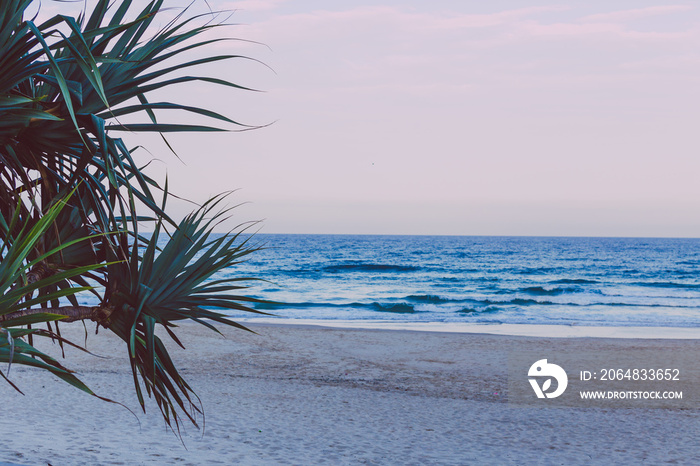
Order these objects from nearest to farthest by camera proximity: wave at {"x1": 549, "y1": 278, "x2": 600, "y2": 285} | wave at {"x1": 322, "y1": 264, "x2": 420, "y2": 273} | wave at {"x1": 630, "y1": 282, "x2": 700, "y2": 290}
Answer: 1. wave at {"x1": 630, "y1": 282, "x2": 700, "y2": 290}
2. wave at {"x1": 549, "y1": 278, "x2": 600, "y2": 285}
3. wave at {"x1": 322, "y1": 264, "x2": 420, "y2": 273}

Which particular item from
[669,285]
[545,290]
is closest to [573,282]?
[669,285]

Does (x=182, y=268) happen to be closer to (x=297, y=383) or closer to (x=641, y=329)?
(x=297, y=383)

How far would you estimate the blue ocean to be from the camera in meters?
23.0

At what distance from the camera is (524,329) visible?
18.6 m

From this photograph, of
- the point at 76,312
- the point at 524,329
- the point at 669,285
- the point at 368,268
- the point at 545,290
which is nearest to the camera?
the point at 76,312

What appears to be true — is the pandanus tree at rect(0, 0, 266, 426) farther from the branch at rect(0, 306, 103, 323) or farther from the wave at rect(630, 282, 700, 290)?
the wave at rect(630, 282, 700, 290)

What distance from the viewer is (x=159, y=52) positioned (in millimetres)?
2713

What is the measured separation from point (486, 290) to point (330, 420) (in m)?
27.4

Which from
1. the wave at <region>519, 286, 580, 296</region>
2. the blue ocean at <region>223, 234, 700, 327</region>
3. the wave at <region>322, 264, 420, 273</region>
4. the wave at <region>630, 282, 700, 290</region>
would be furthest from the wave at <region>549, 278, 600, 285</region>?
the wave at <region>322, 264, 420, 273</region>

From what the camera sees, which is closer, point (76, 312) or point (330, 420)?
point (76, 312)

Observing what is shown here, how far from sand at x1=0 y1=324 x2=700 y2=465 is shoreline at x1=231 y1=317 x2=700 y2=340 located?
20.3 feet

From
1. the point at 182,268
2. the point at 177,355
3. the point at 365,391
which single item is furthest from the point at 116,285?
the point at 177,355

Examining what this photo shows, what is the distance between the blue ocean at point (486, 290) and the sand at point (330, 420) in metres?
1.68

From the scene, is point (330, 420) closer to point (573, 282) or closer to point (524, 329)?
point (524, 329)
